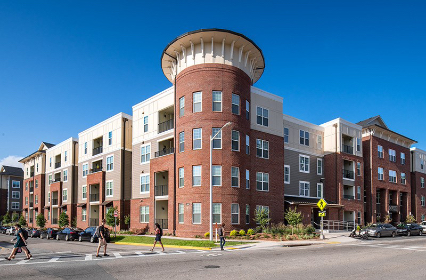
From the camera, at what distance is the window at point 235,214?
31256 millimetres

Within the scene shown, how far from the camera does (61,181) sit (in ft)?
192

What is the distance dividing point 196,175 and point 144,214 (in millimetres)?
10653

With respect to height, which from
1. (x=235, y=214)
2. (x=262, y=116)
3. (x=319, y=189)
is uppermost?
(x=262, y=116)

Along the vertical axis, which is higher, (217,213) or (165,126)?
(165,126)

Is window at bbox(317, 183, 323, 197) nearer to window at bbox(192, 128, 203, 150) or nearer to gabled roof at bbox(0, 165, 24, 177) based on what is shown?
window at bbox(192, 128, 203, 150)

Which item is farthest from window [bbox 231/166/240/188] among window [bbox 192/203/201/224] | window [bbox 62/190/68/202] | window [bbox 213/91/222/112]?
window [bbox 62/190/68/202]

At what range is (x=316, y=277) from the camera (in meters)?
12.6

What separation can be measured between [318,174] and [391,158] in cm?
1597

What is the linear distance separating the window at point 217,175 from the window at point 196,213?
90.9 inches

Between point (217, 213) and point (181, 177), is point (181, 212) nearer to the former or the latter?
point (181, 177)

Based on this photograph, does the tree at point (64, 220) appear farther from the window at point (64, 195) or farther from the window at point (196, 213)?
the window at point (196, 213)

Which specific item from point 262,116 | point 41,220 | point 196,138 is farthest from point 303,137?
point 41,220

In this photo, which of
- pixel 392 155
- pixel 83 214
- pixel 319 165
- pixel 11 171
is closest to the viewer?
pixel 319 165

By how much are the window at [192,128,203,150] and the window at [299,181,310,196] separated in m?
16.1
